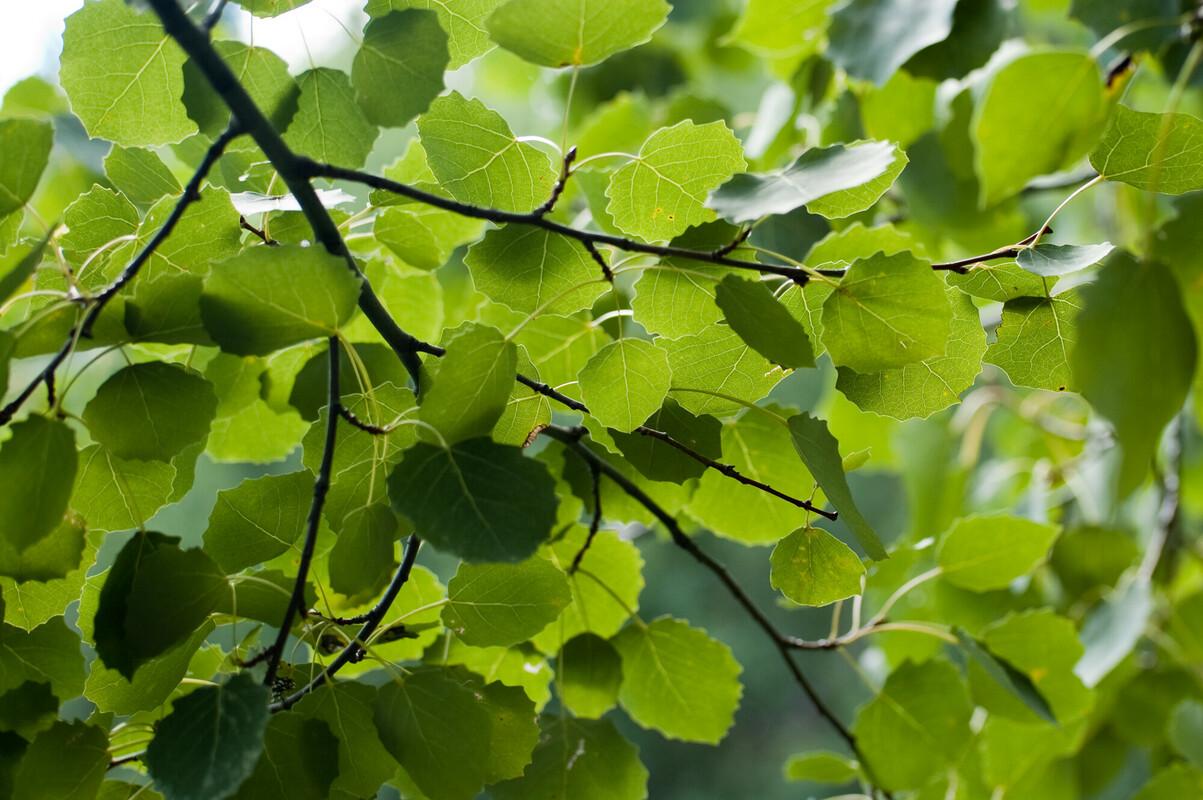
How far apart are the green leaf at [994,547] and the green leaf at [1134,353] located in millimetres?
341

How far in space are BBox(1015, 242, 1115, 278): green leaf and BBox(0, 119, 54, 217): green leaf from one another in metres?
0.34

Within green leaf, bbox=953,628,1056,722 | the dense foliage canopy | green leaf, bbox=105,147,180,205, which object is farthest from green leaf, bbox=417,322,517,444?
green leaf, bbox=953,628,1056,722

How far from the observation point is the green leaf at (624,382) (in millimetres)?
360

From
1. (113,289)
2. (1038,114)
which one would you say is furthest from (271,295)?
(1038,114)

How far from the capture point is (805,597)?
387 mm

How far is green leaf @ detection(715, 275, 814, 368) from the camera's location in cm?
32

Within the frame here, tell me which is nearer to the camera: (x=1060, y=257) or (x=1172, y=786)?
(x=1060, y=257)

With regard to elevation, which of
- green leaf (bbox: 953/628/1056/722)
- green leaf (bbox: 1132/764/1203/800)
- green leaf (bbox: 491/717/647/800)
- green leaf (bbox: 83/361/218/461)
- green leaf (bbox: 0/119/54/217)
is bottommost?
green leaf (bbox: 1132/764/1203/800)

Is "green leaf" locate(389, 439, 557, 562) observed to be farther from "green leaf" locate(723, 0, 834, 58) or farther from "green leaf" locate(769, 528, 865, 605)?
"green leaf" locate(723, 0, 834, 58)

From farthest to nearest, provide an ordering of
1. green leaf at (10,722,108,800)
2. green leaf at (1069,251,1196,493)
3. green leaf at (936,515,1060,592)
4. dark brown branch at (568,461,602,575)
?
green leaf at (936,515,1060,592) < dark brown branch at (568,461,602,575) < green leaf at (10,722,108,800) < green leaf at (1069,251,1196,493)

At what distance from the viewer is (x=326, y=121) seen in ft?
1.23

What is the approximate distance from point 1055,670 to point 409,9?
51 cm

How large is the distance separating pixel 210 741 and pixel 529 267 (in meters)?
0.21

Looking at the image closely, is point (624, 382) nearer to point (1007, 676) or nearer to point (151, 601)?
point (151, 601)
